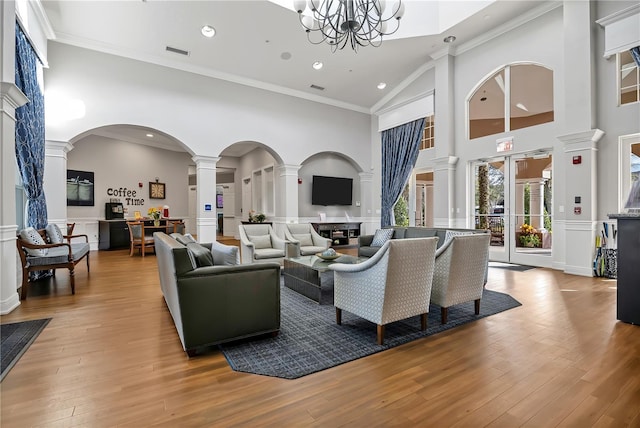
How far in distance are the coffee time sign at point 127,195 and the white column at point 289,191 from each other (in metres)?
4.66

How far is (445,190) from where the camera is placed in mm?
7246

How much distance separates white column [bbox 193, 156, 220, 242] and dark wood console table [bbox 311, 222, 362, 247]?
9.77 ft

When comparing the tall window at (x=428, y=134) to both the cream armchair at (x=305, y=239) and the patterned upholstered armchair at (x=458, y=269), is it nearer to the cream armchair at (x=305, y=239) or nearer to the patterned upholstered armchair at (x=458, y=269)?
the cream armchair at (x=305, y=239)

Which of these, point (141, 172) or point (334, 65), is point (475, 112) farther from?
point (141, 172)

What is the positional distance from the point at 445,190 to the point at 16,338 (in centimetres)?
735

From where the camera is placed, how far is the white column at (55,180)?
5844 mm

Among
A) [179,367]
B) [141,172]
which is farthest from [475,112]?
[141,172]

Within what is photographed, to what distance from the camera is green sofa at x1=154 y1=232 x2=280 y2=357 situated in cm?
233

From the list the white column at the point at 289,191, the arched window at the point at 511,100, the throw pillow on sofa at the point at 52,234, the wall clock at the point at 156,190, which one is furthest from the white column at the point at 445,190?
the wall clock at the point at 156,190

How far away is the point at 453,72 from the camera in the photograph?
728 cm

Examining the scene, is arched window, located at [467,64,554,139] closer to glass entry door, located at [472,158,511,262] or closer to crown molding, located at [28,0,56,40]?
glass entry door, located at [472,158,511,262]

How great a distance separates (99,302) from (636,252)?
572 cm

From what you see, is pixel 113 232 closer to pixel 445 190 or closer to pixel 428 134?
pixel 445 190

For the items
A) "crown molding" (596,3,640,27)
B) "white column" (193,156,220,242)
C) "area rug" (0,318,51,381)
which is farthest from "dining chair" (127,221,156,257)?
"crown molding" (596,3,640,27)
